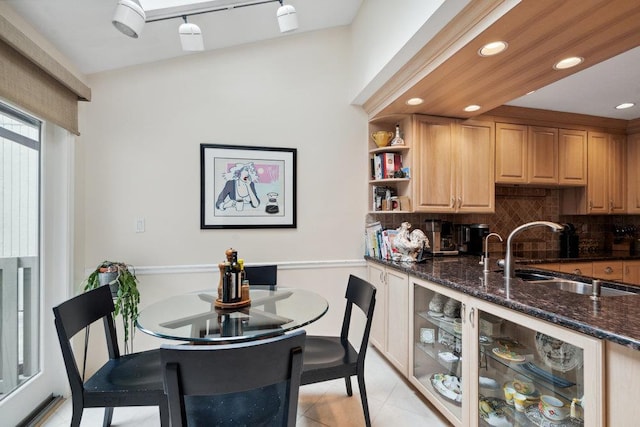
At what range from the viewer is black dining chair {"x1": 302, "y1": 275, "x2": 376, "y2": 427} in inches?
68.1

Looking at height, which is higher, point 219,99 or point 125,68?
point 125,68

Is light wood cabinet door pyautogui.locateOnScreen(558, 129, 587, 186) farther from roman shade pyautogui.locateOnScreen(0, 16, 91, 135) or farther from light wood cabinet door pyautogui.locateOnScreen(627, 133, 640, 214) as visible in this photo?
roman shade pyautogui.locateOnScreen(0, 16, 91, 135)

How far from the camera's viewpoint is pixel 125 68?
259 cm

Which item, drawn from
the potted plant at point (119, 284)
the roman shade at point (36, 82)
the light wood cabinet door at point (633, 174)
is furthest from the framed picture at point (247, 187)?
the light wood cabinet door at point (633, 174)

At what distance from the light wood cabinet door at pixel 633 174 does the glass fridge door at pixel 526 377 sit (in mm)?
3198

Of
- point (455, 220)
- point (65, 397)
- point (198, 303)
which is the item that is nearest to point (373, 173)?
point (455, 220)

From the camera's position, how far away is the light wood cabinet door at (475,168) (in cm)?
299

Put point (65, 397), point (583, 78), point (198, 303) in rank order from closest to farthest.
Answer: point (198, 303)
point (65, 397)
point (583, 78)

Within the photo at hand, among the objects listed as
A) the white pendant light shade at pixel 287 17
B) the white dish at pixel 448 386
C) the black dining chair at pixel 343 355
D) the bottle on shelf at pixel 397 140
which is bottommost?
the white dish at pixel 448 386

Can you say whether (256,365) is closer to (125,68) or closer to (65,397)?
(65,397)

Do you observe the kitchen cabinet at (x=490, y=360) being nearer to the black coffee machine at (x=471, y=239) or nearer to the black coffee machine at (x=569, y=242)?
the black coffee machine at (x=471, y=239)

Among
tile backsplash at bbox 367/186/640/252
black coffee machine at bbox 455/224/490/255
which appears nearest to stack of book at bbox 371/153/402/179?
tile backsplash at bbox 367/186/640/252

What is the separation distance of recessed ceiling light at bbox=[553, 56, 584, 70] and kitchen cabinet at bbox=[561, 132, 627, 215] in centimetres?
209

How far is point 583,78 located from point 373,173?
5.91ft
